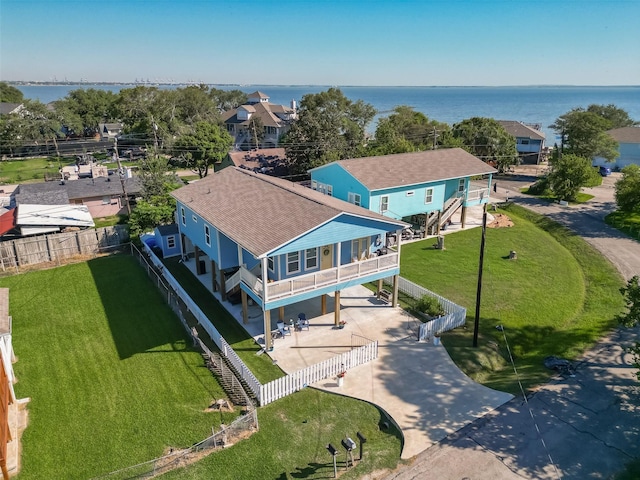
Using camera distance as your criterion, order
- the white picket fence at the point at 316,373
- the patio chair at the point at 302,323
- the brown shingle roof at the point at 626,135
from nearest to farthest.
→ 1. the white picket fence at the point at 316,373
2. the patio chair at the point at 302,323
3. the brown shingle roof at the point at 626,135

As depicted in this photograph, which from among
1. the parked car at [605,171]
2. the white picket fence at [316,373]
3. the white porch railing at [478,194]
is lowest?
the white picket fence at [316,373]

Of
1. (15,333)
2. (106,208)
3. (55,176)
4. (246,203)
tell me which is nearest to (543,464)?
(246,203)

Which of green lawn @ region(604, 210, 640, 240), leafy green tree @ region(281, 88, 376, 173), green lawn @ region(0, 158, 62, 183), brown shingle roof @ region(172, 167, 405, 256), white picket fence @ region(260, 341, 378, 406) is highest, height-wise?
leafy green tree @ region(281, 88, 376, 173)

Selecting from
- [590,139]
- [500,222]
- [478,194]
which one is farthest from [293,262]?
[590,139]

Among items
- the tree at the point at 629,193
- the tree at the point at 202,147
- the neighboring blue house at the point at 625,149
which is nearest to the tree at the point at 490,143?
the neighboring blue house at the point at 625,149

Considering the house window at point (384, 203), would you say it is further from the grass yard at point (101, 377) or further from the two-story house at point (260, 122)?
the two-story house at point (260, 122)

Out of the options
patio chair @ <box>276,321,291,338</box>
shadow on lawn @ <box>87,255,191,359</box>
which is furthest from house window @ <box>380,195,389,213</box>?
shadow on lawn @ <box>87,255,191,359</box>

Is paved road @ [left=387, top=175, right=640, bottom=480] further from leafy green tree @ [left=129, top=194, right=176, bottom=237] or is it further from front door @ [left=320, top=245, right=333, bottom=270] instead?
leafy green tree @ [left=129, top=194, right=176, bottom=237]
